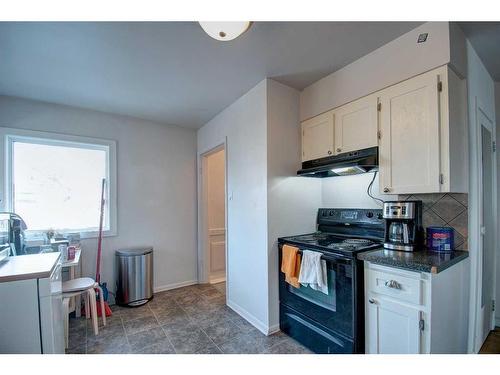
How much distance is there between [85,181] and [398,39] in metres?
3.54

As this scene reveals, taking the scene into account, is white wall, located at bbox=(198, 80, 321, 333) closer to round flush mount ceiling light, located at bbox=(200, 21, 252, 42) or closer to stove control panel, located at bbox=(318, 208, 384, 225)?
stove control panel, located at bbox=(318, 208, 384, 225)

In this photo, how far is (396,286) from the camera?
1.45 m

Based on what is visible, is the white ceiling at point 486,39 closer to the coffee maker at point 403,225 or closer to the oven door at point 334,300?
the coffee maker at point 403,225

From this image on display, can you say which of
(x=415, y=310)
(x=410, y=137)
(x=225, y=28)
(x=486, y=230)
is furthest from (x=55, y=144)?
(x=486, y=230)

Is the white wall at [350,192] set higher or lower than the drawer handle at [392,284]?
higher

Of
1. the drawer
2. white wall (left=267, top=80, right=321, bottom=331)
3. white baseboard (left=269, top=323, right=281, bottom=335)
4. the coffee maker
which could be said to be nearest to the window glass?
white wall (left=267, top=80, right=321, bottom=331)

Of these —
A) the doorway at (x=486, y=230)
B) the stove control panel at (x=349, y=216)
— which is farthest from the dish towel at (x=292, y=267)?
the doorway at (x=486, y=230)

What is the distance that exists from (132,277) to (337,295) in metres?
2.39

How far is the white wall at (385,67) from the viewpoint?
5.08ft

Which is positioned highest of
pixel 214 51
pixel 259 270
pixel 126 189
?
pixel 214 51

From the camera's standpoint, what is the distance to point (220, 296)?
123 inches

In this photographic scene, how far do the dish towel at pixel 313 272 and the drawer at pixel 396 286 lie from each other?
331 millimetres
